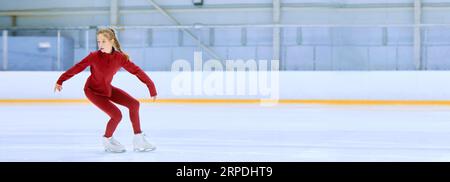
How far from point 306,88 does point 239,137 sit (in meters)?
4.69

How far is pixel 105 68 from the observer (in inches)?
82.2

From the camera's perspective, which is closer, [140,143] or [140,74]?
[140,74]

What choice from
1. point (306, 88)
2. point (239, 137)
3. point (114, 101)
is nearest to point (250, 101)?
point (306, 88)

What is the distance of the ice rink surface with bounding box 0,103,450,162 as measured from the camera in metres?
2.69

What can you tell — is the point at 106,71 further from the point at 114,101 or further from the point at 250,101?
the point at 250,101

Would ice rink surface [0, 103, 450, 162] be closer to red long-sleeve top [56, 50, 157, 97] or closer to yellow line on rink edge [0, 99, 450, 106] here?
red long-sleeve top [56, 50, 157, 97]

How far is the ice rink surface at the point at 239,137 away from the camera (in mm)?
2686

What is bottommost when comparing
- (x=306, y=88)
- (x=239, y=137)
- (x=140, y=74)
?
(x=239, y=137)

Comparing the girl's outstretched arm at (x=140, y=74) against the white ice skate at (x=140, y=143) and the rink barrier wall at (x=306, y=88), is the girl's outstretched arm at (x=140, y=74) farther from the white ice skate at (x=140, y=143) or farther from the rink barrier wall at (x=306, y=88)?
the rink barrier wall at (x=306, y=88)

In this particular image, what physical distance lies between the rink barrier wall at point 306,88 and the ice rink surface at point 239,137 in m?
2.43
